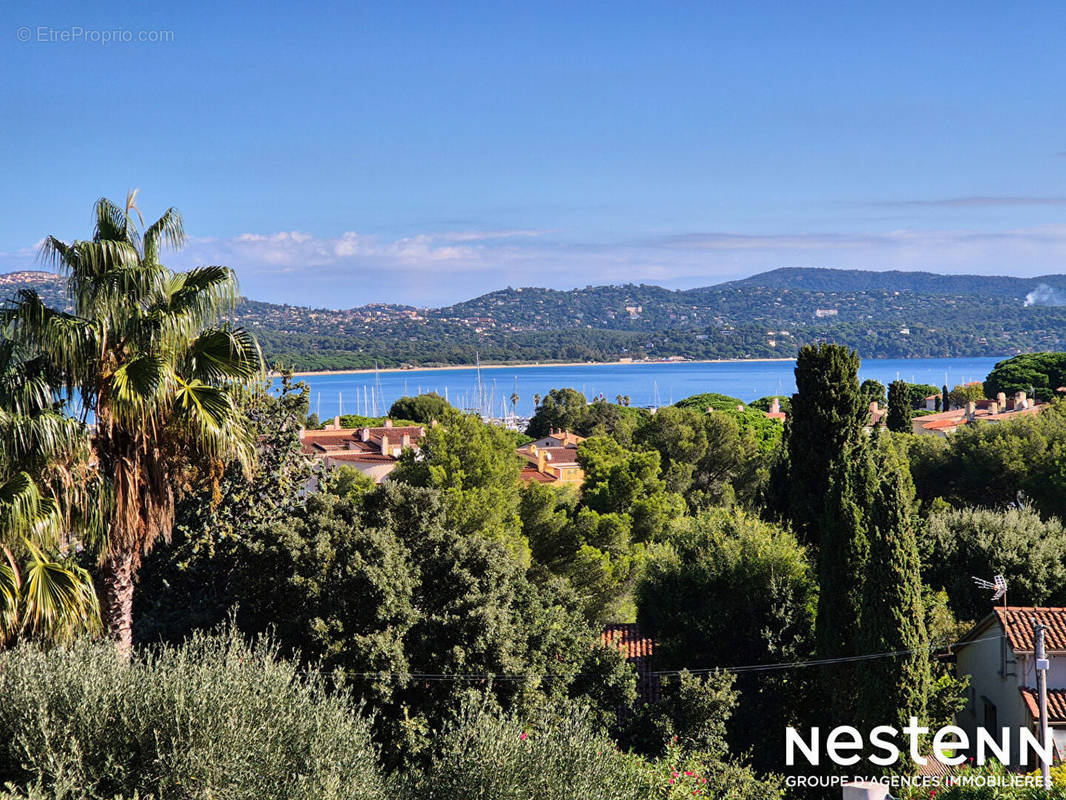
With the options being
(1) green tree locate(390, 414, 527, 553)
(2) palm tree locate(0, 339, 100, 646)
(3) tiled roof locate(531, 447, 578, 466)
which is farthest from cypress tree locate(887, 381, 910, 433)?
(2) palm tree locate(0, 339, 100, 646)

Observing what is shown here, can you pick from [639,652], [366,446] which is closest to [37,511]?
[639,652]

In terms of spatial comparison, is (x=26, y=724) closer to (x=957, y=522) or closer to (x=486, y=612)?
(x=486, y=612)

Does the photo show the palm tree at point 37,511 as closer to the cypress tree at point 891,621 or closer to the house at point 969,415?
the cypress tree at point 891,621

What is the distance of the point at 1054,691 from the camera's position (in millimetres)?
15242

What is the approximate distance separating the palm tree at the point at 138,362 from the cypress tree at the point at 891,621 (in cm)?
948

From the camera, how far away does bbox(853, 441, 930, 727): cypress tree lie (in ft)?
46.3

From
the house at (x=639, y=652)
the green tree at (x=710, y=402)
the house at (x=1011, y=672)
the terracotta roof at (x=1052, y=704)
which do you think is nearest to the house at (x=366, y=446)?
the house at (x=639, y=652)

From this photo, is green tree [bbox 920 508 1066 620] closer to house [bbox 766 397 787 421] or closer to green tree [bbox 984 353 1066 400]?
green tree [bbox 984 353 1066 400]

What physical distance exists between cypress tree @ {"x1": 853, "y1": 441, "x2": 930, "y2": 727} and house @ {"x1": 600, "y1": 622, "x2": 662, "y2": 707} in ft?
11.2

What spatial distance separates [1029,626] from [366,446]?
120 ft

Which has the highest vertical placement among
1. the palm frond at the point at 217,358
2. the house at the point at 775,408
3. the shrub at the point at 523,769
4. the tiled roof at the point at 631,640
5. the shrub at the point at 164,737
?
the palm frond at the point at 217,358

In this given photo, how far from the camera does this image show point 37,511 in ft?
28.2

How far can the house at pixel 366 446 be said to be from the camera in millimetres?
40969

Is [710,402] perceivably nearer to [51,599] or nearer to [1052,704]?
[1052,704]
